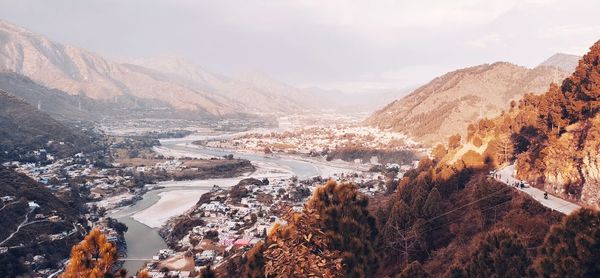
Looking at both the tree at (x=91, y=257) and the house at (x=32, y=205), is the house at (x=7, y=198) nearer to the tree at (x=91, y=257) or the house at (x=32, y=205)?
the house at (x=32, y=205)

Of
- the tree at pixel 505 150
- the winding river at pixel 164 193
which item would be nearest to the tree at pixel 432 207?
the tree at pixel 505 150

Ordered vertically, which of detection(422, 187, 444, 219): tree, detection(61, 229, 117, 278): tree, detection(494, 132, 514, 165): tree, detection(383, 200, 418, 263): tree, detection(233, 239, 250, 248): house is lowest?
detection(233, 239, 250, 248): house

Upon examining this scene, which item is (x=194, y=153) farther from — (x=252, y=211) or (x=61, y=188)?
(x=252, y=211)

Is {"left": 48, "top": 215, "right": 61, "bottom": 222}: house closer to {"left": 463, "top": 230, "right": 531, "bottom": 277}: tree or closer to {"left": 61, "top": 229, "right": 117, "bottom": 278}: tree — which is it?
{"left": 61, "top": 229, "right": 117, "bottom": 278}: tree

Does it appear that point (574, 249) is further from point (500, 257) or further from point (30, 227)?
point (30, 227)

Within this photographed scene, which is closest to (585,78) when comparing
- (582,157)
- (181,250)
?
(582,157)

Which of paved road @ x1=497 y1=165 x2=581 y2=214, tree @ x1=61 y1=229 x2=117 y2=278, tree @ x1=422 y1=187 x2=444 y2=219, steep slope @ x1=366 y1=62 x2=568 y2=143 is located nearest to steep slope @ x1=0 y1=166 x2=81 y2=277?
tree @ x1=61 y1=229 x2=117 y2=278
